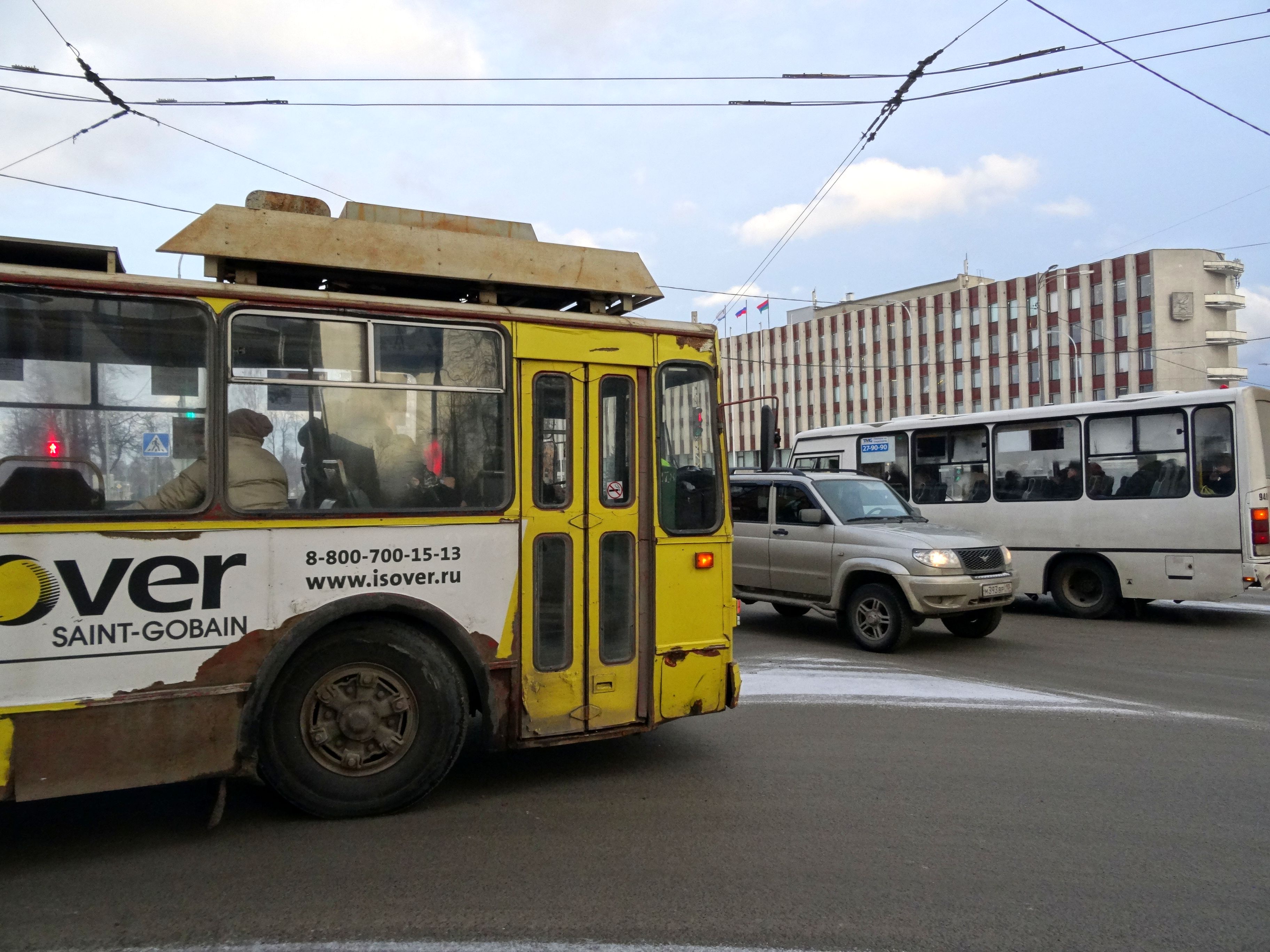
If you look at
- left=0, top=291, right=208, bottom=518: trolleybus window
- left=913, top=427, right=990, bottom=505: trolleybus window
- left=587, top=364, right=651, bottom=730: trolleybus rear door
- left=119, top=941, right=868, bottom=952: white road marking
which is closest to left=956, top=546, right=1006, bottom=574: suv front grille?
left=913, top=427, right=990, bottom=505: trolleybus window

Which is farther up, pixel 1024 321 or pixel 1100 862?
pixel 1024 321

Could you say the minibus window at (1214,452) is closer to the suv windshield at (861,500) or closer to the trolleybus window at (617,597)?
the suv windshield at (861,500)

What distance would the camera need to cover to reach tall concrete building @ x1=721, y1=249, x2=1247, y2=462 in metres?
69.9

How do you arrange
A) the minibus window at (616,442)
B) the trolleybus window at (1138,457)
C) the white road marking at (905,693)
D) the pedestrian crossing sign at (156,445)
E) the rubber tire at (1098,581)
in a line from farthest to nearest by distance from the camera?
the rubber tire at (1098,581), the trolleybus window at (1138,457), the white road marking at (905,693), the minibus window at (616,442), the pedestrian crossing sign at (156,445)

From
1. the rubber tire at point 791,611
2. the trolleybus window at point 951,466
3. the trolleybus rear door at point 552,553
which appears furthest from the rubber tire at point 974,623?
the trolleybus rear door at point 552,553

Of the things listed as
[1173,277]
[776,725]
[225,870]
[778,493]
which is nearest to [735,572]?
[778,493]

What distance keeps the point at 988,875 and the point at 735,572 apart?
7.62 metres

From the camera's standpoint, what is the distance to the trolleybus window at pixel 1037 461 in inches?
515

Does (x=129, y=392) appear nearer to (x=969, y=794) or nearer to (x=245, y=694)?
(x=245, y=694)

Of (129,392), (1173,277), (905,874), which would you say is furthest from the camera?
(1173,277)

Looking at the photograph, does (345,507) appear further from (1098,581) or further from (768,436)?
(1098,581)

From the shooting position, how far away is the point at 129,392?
4.47 m

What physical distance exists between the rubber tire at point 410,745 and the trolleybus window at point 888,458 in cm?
1168

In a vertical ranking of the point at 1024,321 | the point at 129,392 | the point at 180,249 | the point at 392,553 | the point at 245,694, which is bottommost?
the point at 245,694
